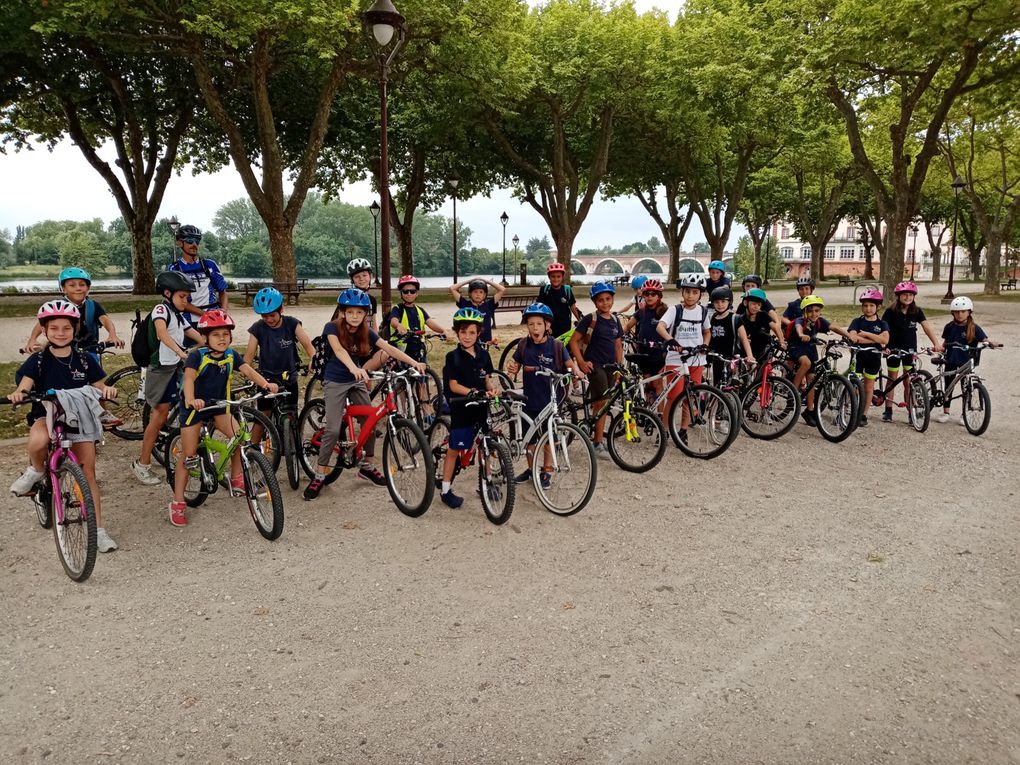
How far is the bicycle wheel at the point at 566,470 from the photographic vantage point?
5.66 meters

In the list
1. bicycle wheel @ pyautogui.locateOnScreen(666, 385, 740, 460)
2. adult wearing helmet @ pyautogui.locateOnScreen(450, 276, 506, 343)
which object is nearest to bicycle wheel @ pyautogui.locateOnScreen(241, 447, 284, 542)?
adult wearing helmet @ pyautogui.locateOnScreen(450, 276, 506, 343)

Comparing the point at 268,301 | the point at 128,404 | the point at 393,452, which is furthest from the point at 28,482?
the point at 128,404

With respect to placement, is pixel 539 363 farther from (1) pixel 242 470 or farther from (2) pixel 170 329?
(2) pixel 170 329

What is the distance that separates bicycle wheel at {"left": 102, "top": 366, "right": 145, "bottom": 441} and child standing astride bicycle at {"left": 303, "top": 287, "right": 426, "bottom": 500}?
3113mm

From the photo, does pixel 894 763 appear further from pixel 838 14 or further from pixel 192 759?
pixel 838 14

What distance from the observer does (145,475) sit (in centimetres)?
648

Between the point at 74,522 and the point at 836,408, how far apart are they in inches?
292

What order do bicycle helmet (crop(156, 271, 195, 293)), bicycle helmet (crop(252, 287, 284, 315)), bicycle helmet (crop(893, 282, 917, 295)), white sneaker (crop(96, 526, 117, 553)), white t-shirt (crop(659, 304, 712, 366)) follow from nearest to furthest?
white sneaker (crop(96, 526, 117, 553))
bicycle helmet (crop(252, 287, 284, 315))
bicycle helmet (crop(156, 271, 195, 293))
white t-shirt (crop(659, 304, 712, 366))
bicycle helmet (crop(893, 282, 917, 295))

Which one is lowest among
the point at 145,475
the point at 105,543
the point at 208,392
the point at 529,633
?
the point at 529,633

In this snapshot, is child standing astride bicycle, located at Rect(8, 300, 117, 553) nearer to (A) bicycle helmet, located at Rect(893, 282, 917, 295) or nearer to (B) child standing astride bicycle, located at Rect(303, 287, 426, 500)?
(B) child standing astride bicycle, located at Rect(303, 287, 426, 500)

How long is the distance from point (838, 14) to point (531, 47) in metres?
12.4

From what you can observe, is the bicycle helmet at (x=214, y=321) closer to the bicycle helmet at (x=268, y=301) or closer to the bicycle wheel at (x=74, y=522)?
the bicycle helmet at (x=268, y=301)

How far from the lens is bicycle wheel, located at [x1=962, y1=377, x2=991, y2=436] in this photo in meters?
8.39

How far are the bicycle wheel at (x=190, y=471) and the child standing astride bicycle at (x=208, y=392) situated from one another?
0.27ft
